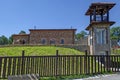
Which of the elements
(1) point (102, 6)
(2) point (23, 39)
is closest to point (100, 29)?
(1) point (102, 6)

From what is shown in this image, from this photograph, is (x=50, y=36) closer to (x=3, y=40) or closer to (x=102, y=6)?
(x=102, y=6)

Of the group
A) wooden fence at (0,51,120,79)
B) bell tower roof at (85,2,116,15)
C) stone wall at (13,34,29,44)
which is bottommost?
wooden fence at (0,51,120,79)

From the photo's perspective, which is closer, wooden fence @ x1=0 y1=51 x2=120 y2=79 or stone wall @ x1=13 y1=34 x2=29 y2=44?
wooden fence @ x1=0 y1=51 x2=120 y2=79

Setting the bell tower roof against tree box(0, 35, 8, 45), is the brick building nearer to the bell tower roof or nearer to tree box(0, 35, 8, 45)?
the bell tower roof

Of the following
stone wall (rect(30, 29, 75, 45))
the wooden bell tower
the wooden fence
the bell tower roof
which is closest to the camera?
the wooden fence

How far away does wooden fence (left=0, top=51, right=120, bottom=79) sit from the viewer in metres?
12.3

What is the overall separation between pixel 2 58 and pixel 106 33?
57.7 feet

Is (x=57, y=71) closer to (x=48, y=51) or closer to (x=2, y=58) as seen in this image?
(x=2, y=58)

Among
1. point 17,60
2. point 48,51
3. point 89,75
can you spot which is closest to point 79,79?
point 89,75

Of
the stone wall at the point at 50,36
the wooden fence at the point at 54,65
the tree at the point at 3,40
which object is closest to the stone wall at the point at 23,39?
the stone wall at the point at 50,36

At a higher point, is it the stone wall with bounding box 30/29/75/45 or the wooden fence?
the stone wall with bounding box 30/29/75/45

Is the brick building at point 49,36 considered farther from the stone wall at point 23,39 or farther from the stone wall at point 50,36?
the stone wall at point 23,39

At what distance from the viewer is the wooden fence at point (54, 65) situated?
40.4ft

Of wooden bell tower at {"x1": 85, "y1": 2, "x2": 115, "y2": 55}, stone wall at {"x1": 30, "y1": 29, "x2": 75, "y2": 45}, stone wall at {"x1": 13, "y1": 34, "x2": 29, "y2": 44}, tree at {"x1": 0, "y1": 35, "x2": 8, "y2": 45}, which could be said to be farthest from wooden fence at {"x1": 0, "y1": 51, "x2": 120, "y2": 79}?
tree at {"x1": 0, "y1": 35, "x2": 8, "y2": 45}
